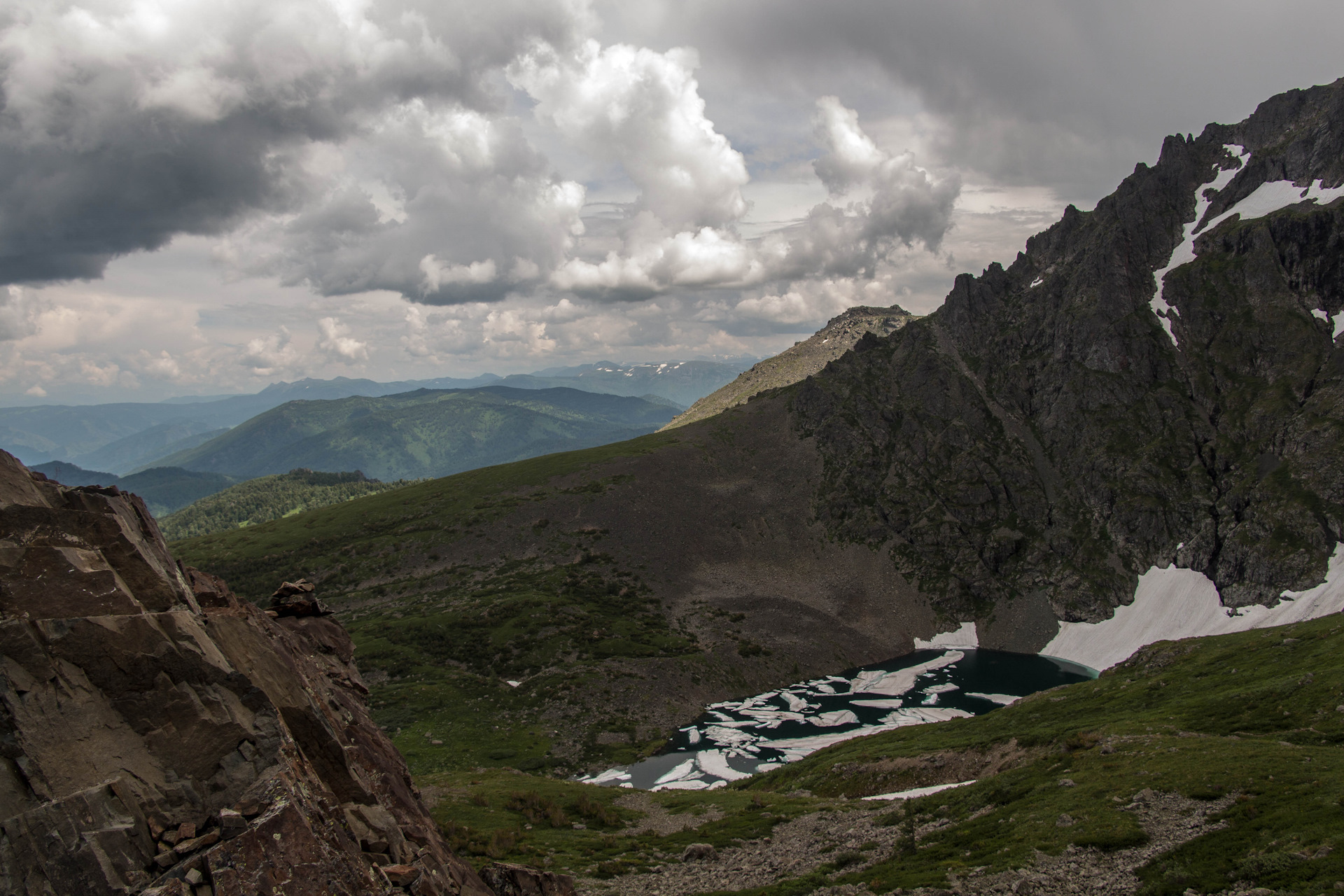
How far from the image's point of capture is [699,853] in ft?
132

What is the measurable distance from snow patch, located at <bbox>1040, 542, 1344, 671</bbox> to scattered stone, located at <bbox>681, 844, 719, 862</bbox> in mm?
127631

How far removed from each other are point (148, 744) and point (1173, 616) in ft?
605

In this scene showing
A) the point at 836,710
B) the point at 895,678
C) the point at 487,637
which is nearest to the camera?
the point at 836,710

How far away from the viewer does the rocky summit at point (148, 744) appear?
54.6 feet

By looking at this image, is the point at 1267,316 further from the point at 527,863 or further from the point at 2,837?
the point at 2,837

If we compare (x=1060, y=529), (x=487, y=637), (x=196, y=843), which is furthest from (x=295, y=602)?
(x=1060, y=529)

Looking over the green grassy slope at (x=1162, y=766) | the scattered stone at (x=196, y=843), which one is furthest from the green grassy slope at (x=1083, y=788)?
the scattered stone at (x=196, y=843)

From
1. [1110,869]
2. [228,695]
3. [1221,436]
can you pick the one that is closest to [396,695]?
[228,695]

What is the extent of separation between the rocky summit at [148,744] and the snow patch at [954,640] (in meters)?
157

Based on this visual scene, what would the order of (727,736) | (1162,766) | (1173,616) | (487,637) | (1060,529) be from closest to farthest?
1. (1162,766)
2. (727,736)
3. (487,637)
4. (1173,616)
5. (1060,529)

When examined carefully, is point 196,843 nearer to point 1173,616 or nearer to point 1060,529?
point 1173,616

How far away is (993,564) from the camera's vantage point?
582 ft

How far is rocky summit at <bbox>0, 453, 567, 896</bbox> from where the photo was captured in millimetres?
16641

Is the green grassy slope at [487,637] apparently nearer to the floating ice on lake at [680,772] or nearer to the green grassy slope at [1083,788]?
the floating ice on lake at [680,772]
